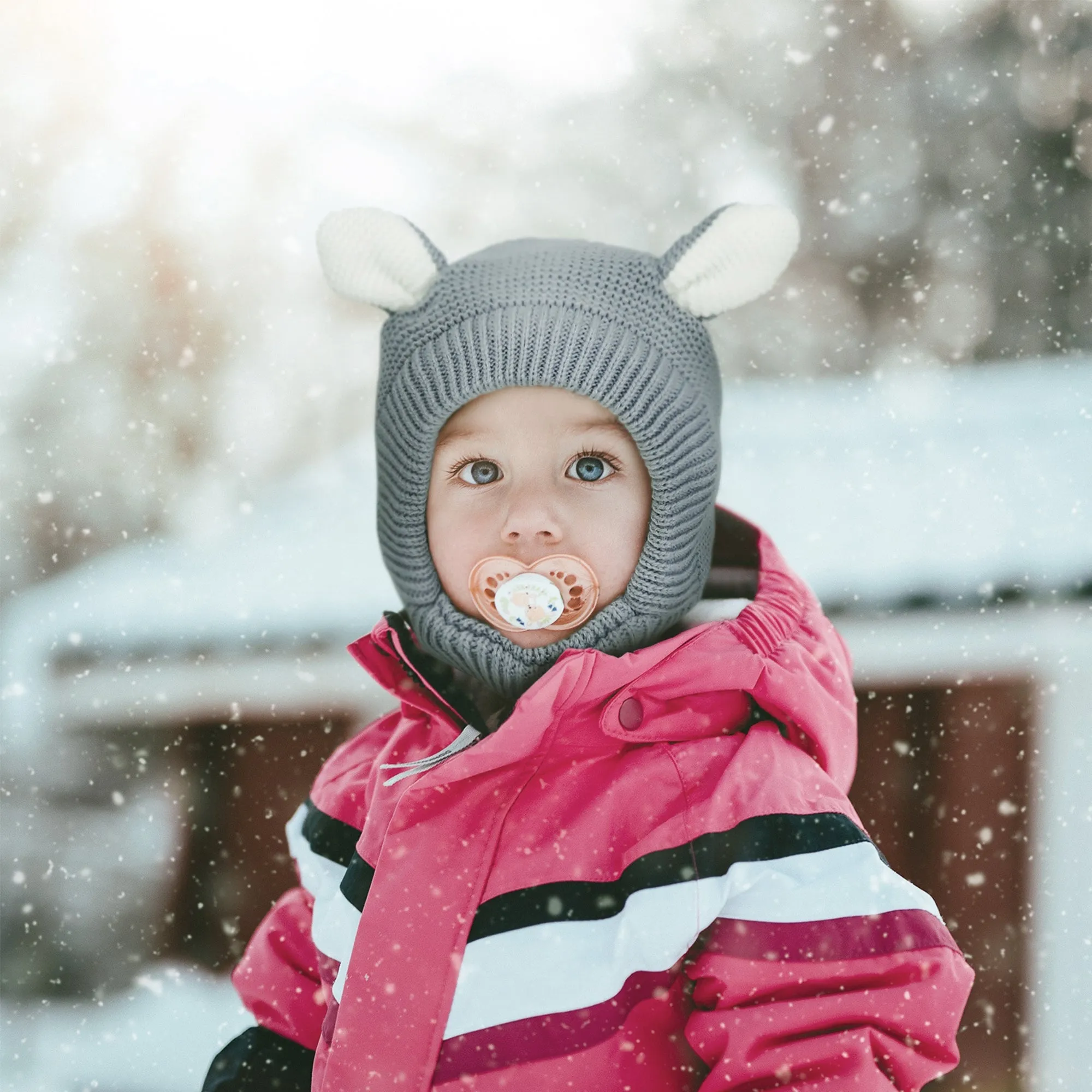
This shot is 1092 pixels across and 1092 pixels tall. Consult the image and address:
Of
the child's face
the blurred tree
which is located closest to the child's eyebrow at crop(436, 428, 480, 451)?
the child's face

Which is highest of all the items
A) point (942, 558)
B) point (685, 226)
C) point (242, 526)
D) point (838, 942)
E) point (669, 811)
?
point (685, 226)

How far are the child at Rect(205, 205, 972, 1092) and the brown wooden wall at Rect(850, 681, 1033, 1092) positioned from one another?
46cm

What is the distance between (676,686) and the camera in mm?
816

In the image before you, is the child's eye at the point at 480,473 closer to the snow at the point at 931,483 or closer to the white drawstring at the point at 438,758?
the white drawstring at the point at 438,758

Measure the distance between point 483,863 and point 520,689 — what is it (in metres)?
0.15

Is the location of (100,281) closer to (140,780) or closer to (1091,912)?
(140,780)

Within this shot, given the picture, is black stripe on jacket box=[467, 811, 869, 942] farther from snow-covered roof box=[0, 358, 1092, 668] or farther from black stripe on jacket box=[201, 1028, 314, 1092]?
snow-covered roof box=[0, 358, 1092, 668]

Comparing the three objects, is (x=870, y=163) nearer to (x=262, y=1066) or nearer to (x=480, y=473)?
(x=480, y=473)

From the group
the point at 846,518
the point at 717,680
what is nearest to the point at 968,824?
the point at 846,518

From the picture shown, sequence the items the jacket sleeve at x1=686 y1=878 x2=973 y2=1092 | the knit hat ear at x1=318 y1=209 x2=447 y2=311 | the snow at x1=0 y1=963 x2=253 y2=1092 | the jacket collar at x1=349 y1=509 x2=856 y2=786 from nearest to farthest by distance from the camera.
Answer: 1. the jacket sleeve at x1=686 y1=878 x2=973 y2=1092
2. the jacket collar at x1=349 y1=509 x2=856 y2=786
3. the knit hat ear at x1=318 y1=209 x2=447 y2=311
4. the snow at x1=0 y1=963 x2=253 y2=1092

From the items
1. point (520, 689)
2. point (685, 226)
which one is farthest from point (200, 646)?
point (685, 226)

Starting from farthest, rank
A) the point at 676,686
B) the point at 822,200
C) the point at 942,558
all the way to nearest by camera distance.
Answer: the point at 822,200 → the point at 942,558 → the point at 676,686

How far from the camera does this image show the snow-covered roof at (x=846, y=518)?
1.28 metres

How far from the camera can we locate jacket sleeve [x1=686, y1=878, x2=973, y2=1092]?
2.27 feet
